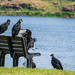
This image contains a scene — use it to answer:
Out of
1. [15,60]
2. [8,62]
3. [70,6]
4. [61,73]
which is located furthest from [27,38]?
[70,6]

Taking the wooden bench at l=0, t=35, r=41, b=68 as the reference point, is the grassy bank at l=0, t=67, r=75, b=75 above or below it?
below

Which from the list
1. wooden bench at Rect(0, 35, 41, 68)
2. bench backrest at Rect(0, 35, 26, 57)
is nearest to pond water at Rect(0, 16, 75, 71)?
wooden bench at Rect(0, 35, 41, 68)

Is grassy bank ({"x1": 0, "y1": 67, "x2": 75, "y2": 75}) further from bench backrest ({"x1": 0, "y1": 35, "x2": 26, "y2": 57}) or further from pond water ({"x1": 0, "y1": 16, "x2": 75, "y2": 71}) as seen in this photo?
pond water ({"x1": 0, "y1": 16, "x2": 75, "y2": 71})

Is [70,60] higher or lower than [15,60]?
lower

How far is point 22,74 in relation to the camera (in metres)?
8.75

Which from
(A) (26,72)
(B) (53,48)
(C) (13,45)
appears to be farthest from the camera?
(B) (53,48)

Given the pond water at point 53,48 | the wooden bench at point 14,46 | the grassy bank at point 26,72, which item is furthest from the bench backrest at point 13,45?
the pond water at point 53,48

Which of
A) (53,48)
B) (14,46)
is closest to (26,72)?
(14,46)

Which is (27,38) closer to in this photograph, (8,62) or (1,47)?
(1,47)

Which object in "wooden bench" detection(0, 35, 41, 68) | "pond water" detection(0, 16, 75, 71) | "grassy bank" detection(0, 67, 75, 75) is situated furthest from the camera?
"pond water" detection(0, 16, 75, 71)

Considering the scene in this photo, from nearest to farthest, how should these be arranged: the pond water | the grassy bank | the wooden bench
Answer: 1. the grassy bank
2. the wooden bench
3. the pond water

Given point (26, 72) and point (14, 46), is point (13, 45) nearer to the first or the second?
point (14, 46)

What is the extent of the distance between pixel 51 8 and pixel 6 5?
79.4 feet

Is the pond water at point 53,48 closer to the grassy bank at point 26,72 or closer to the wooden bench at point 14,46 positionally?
the wooden bench at point 14,46
